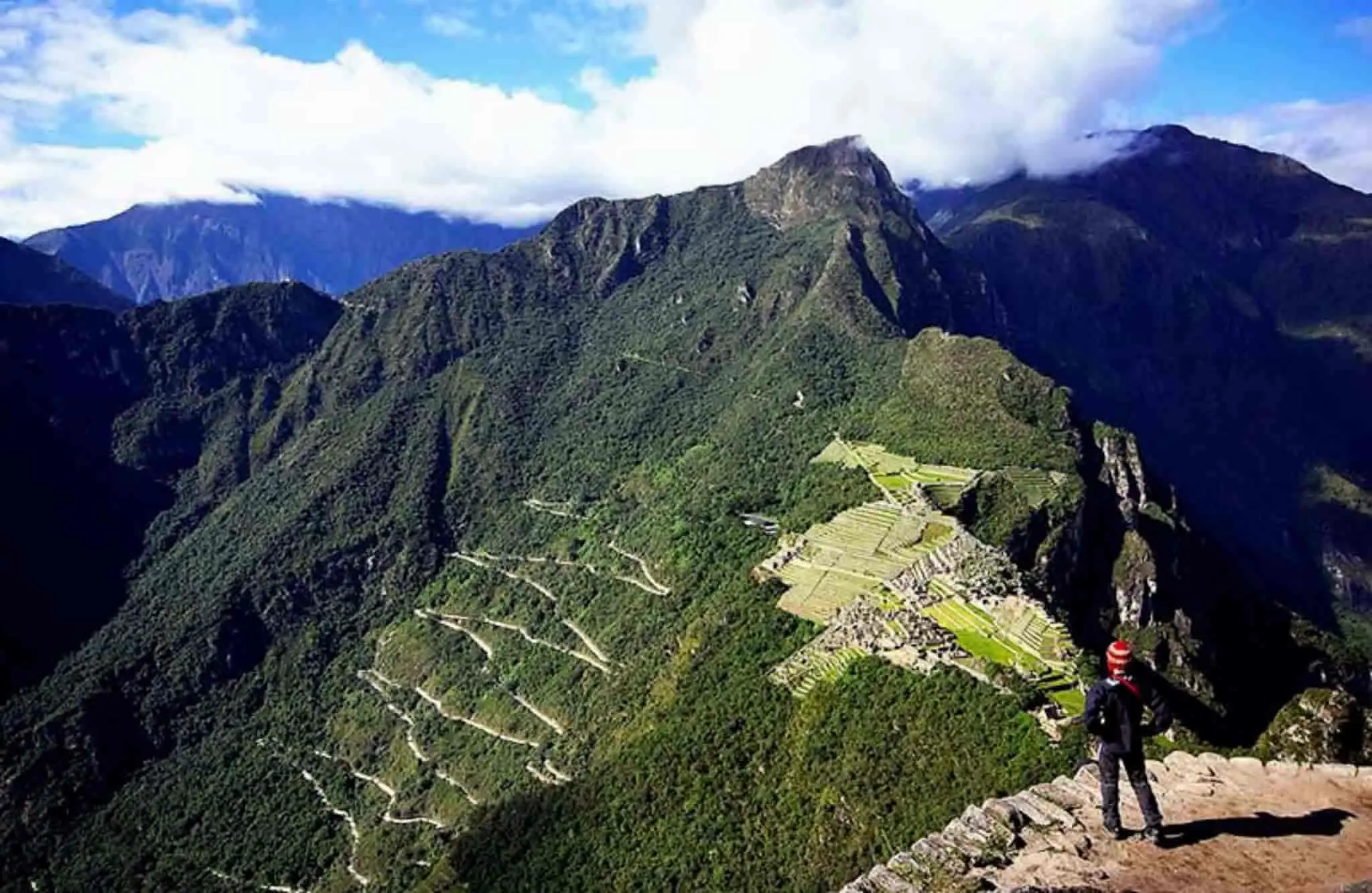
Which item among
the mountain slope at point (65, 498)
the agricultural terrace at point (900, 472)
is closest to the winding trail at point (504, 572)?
the agricultural terrace at point (900, 472)

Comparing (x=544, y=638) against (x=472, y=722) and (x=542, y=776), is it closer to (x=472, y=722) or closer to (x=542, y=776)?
(x=472, y=722)

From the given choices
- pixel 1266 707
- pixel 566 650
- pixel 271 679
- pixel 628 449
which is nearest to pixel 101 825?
pixel 271 679

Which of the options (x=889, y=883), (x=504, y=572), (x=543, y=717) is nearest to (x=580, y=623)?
(x=543, y=717)

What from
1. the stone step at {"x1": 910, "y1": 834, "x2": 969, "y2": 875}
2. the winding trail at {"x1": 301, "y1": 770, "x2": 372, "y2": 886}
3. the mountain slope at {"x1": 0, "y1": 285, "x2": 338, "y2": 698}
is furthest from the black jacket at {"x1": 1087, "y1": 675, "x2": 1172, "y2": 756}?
the mountain slope at {"x1": 0, "y1": 285, "x2": 338, "y2": 698}

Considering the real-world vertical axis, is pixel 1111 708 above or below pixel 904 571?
above

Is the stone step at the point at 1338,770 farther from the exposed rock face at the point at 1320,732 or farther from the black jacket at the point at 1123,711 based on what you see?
the black jacket at the point at 1123,711
